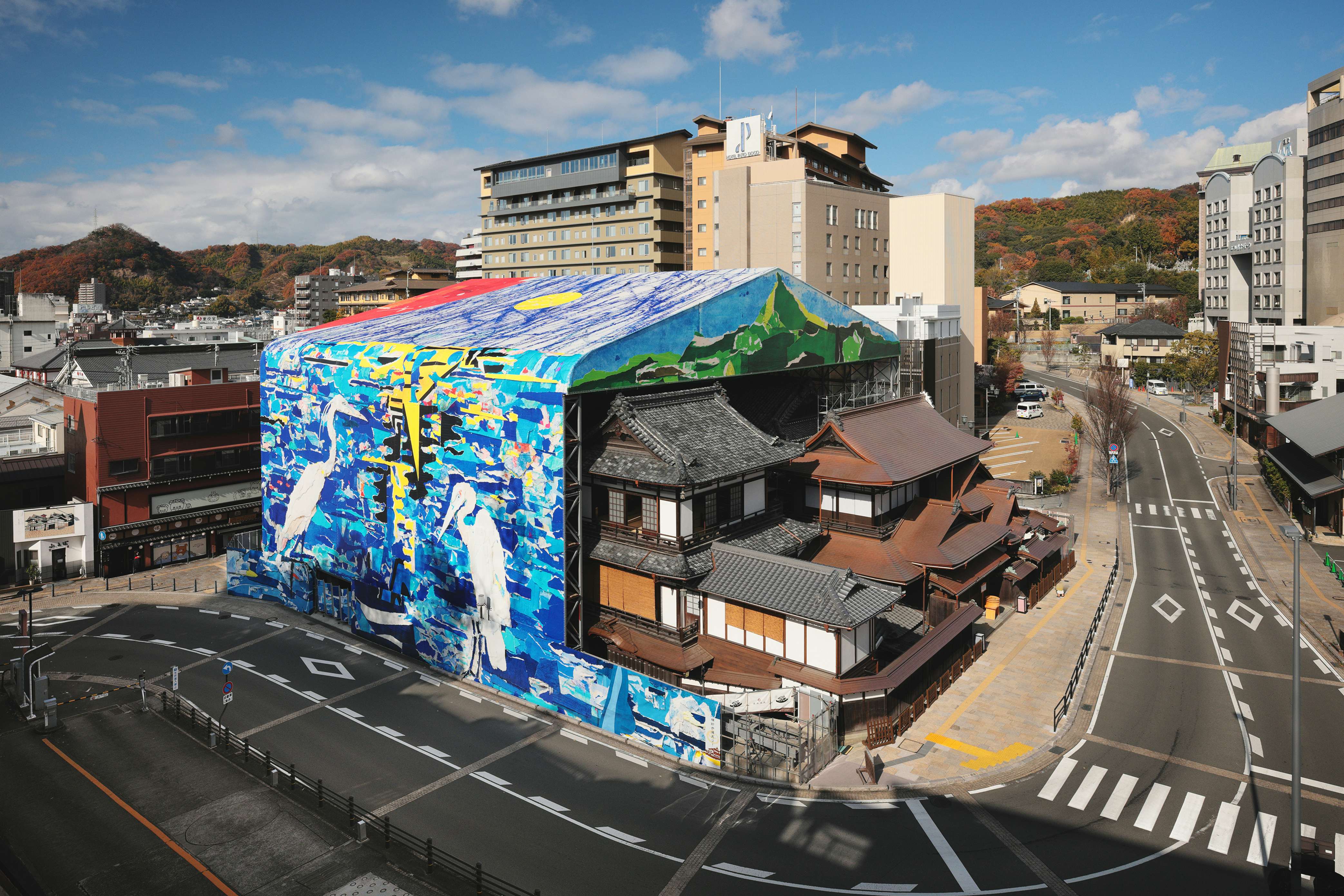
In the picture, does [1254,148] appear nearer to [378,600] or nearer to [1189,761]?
[1189,761]

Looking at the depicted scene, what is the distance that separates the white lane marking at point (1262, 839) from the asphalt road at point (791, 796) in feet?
0.21

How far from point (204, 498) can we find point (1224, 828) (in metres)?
59.6

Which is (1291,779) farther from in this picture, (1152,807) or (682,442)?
(682,442)

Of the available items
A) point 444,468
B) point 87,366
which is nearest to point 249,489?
point 87,366

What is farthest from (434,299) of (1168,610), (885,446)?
(1168,610)

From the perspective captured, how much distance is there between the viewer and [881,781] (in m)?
26.5

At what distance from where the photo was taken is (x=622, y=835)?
933 inches

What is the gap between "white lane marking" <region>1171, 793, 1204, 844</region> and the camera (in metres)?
23.3

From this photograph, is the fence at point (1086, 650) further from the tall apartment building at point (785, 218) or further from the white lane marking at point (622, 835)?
the tall apartment building at point (785, 218)

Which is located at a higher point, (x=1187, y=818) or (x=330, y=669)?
(x=330, y=669)

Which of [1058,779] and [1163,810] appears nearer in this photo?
[1163,810]

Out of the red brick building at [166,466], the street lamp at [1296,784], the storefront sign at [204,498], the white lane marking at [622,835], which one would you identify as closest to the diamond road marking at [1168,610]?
the street lamp at [1296,784]

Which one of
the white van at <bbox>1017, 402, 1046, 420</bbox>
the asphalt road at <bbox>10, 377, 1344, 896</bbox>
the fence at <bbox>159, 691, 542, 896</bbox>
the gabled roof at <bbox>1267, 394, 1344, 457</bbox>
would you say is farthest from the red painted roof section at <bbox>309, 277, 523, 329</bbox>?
the white van at <bbox>1017, 402, 1046, 420</bbox>

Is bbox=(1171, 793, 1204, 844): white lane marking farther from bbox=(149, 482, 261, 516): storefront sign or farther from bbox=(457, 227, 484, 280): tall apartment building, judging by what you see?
bbox=(457, 227, 484, 280): tall apartment building
